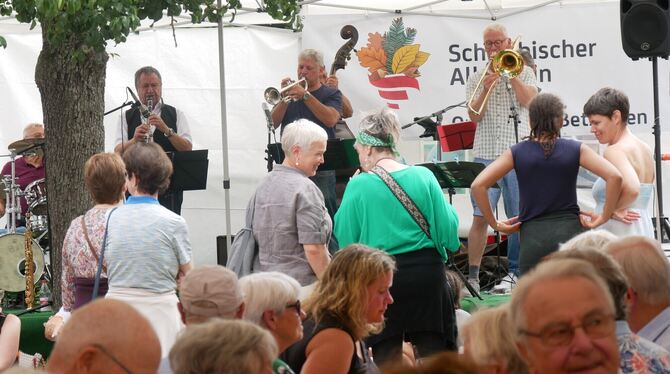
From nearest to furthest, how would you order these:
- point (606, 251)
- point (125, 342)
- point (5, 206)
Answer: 1. point (125, 342)
2. point (606, 251)
3. point (5, 206)

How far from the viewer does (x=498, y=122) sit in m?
11.1

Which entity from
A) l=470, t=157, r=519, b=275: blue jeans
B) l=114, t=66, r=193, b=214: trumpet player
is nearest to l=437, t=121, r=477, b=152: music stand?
l=470, t=157, r=519, b=275: blue jeans

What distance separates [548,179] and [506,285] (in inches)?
134

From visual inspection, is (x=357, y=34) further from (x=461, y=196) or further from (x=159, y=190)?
(x=159, y=190)

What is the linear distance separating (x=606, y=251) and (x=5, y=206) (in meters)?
8.89

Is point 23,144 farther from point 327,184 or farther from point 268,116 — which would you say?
point 327,184

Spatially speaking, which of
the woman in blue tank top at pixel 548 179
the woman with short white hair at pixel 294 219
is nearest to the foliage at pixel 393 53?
the woman in blue tank top at pixel 548 179

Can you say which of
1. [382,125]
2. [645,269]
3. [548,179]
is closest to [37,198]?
[382,125]

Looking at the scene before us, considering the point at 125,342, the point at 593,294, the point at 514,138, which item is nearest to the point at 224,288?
the point at 125,342

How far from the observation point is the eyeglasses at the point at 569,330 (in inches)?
137

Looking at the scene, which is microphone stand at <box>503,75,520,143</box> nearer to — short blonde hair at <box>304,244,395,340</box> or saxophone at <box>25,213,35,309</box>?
saxophone at <box>25,213,35,309</box>

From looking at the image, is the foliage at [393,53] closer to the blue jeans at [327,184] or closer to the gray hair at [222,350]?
the blue jeans at [327,184]

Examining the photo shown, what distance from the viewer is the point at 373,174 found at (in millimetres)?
7121

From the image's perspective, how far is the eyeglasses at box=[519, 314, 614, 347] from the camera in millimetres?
3479
